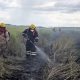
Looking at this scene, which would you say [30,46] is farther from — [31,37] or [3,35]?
[3,35]

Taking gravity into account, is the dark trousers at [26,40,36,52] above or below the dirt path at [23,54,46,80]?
above

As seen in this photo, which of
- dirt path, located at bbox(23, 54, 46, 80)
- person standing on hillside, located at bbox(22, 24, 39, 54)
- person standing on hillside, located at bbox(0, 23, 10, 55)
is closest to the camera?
dirt path, located at bbox(23, 54, 46, 80)

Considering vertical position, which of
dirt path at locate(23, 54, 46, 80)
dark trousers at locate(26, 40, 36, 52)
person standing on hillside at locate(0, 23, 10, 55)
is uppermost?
person standing on hillside at locate(0, 23, 10, 55)

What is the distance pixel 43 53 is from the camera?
2027cm

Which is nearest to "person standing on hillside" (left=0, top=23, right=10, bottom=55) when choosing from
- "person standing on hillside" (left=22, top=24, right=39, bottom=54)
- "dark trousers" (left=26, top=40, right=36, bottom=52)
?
"person standing on hillside" (left=22, top=24, right=39, bottom=54)

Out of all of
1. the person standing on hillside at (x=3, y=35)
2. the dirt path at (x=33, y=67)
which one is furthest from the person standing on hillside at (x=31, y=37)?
the person standing on hillside at (x=3, y=35)

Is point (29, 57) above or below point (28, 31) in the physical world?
below

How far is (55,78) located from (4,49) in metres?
7.64

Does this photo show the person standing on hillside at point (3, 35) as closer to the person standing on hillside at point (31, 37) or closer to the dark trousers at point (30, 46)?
the person standing on hillside at point (31, 37)

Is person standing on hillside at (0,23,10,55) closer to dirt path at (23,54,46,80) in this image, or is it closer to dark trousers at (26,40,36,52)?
dark trousers at (26,40,36,52)

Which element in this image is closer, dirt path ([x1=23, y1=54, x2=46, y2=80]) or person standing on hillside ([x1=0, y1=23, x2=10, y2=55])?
dirt path ([x1=23, y1=54, x2=46, y2=80])

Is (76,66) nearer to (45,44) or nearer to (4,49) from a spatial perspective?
(4,49)

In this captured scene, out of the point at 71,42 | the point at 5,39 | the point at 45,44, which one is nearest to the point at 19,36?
the point at 45,44

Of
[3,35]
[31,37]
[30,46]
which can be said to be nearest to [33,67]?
[30,46]
